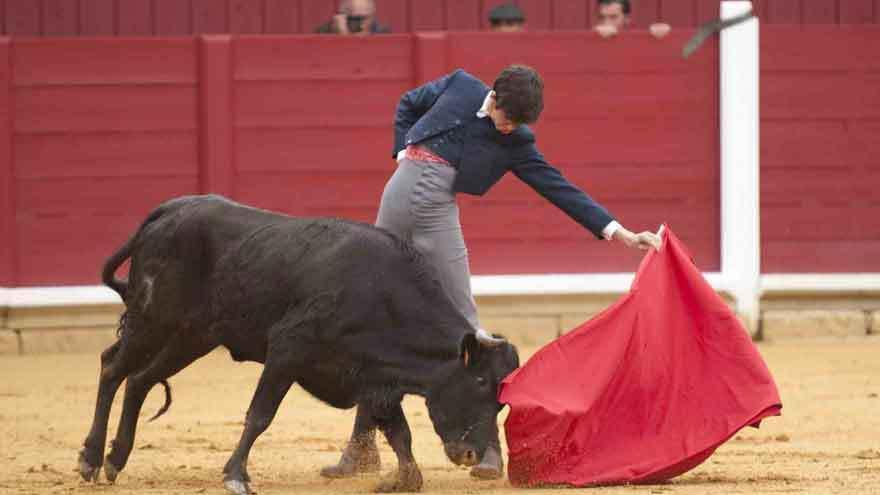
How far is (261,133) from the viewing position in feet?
31.2

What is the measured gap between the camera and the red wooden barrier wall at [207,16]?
33.6ft

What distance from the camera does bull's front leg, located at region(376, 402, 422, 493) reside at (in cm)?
528

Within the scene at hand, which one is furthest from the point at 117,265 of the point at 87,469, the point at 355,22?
the point at 355,22

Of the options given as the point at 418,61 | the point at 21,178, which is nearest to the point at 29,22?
the point at 21,178

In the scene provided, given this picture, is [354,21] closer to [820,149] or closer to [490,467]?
[820,149]

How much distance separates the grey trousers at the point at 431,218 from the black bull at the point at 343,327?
118 millimetres

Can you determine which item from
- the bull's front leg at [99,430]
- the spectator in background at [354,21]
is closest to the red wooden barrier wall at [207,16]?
the spectator in background at [354,21]

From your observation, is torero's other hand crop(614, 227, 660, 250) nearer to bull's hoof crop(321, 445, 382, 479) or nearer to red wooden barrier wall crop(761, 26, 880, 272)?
bull's hoof crop(321, 445, 382, 479)

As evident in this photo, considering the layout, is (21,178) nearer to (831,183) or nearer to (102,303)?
(102,303)

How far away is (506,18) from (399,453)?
4.75 m

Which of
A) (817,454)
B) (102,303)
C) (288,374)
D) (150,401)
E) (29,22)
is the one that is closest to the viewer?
(288,374)

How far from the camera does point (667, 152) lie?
9.65m

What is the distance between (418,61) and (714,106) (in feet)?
4.63

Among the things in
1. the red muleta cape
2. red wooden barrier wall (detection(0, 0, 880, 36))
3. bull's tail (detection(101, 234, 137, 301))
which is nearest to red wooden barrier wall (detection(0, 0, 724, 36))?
red wooden barrier wall (detection(0, 0, 880, 36))
